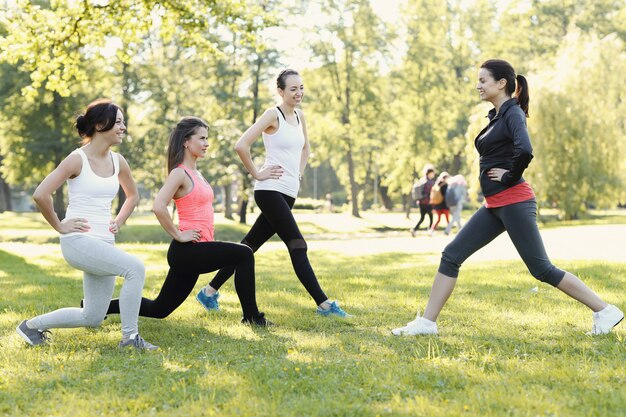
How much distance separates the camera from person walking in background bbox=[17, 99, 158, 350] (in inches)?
195

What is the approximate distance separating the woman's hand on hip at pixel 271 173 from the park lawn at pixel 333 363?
1369mm

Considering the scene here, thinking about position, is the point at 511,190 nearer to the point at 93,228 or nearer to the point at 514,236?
the point at 514,236

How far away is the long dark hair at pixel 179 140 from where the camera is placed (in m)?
5.78

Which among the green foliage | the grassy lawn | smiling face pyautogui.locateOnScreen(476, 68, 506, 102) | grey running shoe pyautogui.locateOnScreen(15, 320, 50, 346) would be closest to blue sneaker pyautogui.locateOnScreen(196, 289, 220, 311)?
the grassy lawn

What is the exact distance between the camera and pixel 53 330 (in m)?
5.91

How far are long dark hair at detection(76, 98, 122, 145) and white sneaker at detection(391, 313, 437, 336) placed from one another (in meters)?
2.88

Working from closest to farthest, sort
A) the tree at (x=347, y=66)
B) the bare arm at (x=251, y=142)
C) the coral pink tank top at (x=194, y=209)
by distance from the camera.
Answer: the coral pink tank top at (x=194, y=209) → the bare arm at (x=251, y=142) → the tree at (x=347, y=66)

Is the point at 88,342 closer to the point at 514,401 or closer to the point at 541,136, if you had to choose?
the point at 514,401

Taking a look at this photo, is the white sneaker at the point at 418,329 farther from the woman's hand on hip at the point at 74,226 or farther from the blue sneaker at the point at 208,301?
the woman's hand on hip at the point at 74,226

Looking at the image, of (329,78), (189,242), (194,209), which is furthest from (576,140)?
(189,242)

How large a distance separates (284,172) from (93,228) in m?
2.07

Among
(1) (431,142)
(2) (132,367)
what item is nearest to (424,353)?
(2) (132,367)

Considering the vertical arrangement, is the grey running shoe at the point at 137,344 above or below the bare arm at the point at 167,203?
below

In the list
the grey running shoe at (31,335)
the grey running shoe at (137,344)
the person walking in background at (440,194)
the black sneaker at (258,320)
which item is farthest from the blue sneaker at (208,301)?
the person walking in background at (440,194)
